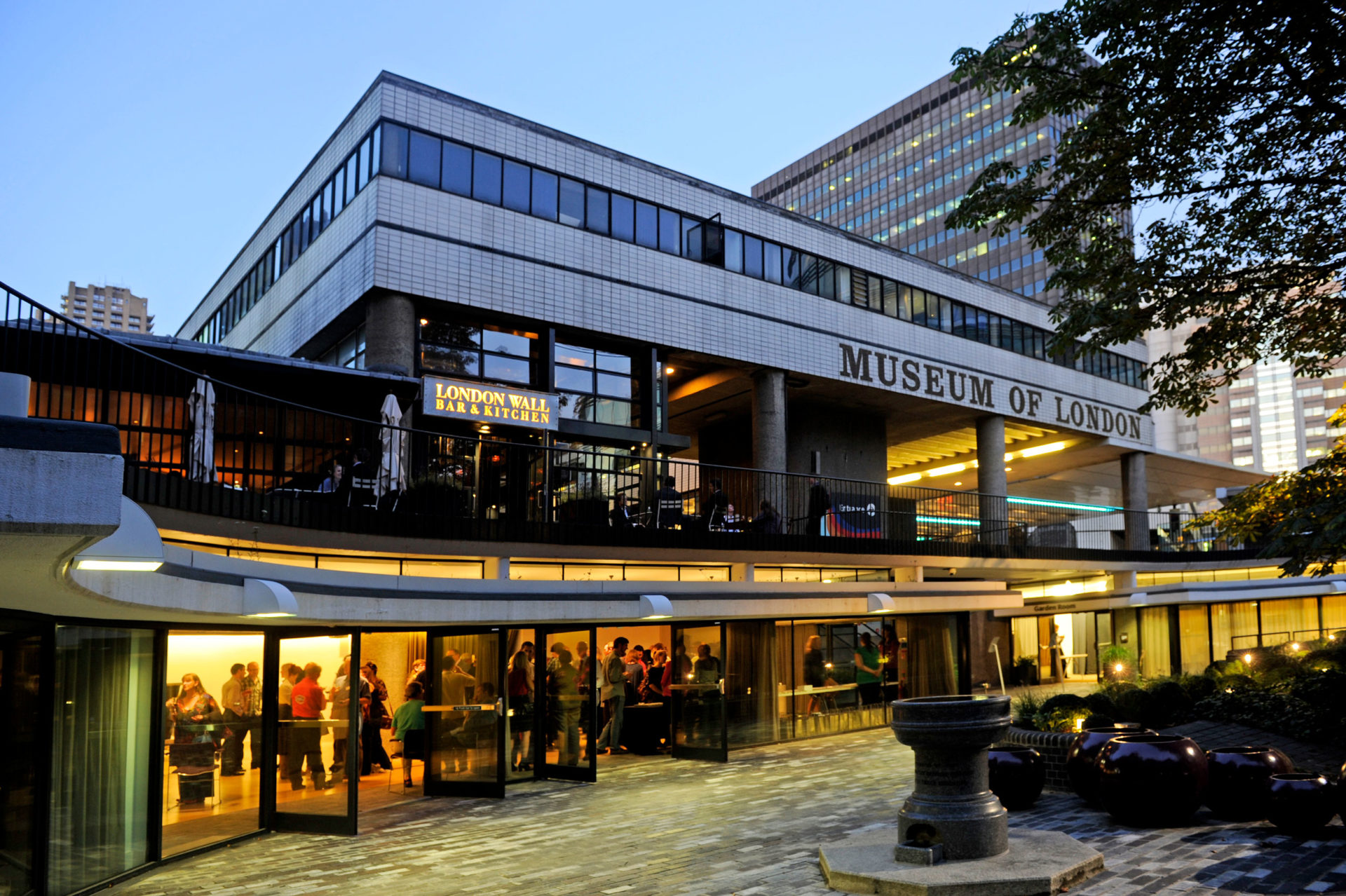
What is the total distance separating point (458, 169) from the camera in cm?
1995

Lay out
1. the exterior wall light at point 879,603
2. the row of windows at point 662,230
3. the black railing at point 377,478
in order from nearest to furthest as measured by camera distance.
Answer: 1. the black railing at point 377,478
2. the exterior wall light at point 879,603
3. the row of windows at point 662,230

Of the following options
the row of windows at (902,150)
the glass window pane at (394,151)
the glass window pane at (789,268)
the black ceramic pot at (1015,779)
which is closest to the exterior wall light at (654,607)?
the black ceramic pot at (1015,779)

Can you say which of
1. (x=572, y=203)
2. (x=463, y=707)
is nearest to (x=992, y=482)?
(x=572, y=203)

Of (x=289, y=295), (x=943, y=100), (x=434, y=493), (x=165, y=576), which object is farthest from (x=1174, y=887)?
(x=943, y=100)

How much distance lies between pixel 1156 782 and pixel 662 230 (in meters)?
16.6

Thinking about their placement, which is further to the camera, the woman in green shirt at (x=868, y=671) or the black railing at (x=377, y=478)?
the woman in green shirt at (x=868, y=671)

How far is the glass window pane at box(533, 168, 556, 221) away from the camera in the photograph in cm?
2100

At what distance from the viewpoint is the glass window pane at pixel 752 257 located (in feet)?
81.6

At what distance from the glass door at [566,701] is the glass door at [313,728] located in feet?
12.1

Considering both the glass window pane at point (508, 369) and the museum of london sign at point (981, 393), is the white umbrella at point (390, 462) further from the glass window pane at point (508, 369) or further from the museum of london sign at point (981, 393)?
the museum of london sign at point (981, 393)

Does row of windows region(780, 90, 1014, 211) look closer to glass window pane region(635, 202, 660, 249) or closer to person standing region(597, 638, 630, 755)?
glass window pane region(635, 202, 660, 249)

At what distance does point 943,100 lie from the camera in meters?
102

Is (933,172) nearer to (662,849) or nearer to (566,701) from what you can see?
(566,701)

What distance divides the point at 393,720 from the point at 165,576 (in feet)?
27.0
